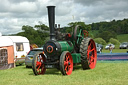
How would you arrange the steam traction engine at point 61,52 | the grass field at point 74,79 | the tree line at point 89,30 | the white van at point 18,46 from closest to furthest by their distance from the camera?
the grass field at point 74,79 → the steam traction engine at point 61,52 → the white van at point 18,46 → the tree line at point 89,30

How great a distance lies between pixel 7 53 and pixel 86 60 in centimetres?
629

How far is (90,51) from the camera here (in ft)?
40.3

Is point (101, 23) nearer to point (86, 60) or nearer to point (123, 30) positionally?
point (123, 30)

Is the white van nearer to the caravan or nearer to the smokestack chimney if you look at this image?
the caravan

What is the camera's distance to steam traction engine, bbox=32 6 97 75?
1000cm

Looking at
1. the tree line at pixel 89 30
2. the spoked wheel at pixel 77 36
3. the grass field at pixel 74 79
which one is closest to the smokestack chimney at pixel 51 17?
the spoked wheel at pixel 77 36

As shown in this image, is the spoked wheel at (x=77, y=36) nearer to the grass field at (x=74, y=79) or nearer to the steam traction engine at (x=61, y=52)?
the steam traction engine at (x=61, y=52)

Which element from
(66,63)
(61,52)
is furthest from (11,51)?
(66,63)

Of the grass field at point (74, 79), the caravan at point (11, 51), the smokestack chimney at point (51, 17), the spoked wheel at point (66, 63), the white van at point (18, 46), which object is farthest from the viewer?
the white van at point (18, 46)

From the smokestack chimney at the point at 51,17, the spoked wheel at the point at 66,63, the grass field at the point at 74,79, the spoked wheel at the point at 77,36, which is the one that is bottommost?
the grass field at the point at 74,79

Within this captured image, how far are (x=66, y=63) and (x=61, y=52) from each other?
2.33 ft

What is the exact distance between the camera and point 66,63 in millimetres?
9961

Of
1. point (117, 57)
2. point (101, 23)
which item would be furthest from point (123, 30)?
point (117, 57)

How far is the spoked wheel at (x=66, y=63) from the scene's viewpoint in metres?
9.45
